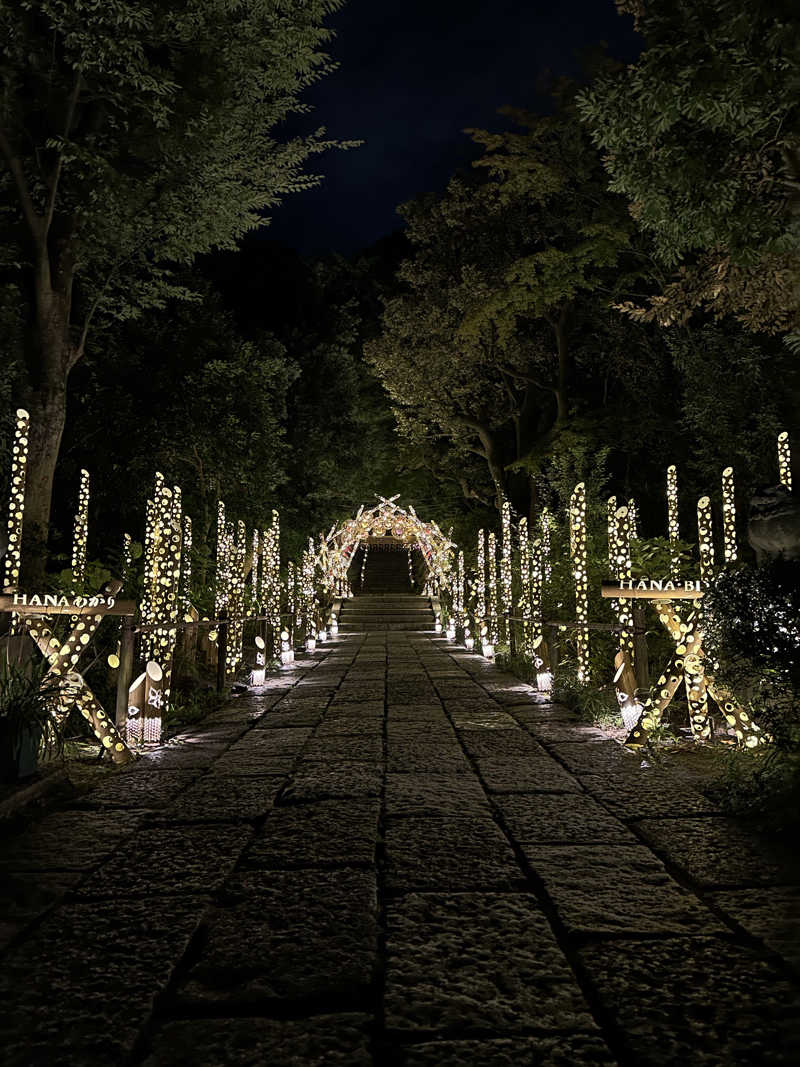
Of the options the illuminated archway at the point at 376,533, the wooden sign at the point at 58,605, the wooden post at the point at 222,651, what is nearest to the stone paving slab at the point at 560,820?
the wooden sign at the point at 58,605

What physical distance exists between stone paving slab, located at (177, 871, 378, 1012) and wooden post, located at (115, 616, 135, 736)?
262 cm

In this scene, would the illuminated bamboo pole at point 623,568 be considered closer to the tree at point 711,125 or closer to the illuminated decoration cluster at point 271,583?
the tree at point 711,125

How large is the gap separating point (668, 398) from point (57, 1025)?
15.0m

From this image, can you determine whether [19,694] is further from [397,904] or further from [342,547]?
[342,547]

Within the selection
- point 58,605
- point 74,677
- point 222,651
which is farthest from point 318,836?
point 222,651

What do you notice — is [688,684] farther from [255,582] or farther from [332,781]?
[255,582]

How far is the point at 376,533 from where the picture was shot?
77.7ft

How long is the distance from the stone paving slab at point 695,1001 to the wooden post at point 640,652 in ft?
11.4

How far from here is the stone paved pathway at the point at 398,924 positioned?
158 cm

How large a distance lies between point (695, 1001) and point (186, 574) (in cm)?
729

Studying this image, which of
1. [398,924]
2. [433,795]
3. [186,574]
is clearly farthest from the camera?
[186,574]

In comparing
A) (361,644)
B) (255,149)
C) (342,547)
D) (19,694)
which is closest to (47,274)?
(255,149)

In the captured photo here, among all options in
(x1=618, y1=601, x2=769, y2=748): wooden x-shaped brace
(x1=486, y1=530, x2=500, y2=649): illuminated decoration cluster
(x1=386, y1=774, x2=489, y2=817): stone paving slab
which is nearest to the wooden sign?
(x1=386, y1=774, x2=489, y2=817): stone paving slab

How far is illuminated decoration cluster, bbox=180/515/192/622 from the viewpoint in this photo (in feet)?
25.2
